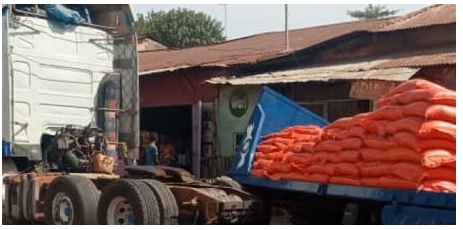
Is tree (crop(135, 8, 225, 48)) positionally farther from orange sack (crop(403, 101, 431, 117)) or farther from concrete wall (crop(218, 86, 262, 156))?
orange sack (crop(403, 101, 431, 117))

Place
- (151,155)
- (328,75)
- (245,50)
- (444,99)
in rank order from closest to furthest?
(444,99)
(328,75)
(151,155)
(245,50)

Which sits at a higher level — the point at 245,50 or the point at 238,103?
the point at 245,50

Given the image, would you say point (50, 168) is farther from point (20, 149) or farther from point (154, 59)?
point (154, 59)

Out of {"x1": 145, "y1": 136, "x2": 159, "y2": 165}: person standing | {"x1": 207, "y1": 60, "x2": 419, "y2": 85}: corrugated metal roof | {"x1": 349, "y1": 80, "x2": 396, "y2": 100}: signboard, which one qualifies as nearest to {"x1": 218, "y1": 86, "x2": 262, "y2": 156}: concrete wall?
{"x1": 207, "y1": 60, "x2": 419, "y2": 85}: corrugated metal roof

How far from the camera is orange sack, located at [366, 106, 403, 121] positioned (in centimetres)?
518

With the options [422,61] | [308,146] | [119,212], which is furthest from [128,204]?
[422,61]

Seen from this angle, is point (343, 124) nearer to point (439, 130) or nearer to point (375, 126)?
point (375, 126)

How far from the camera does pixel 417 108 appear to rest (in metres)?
5.03

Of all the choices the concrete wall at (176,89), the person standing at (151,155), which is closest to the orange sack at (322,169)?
the person standing at (151,155)

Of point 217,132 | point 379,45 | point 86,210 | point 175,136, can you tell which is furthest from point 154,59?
point 86,210

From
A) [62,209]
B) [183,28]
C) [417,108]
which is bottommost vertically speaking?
[62,209]

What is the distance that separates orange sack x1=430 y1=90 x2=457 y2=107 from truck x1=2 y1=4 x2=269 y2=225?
2203 mm

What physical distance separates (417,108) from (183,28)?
31.9m

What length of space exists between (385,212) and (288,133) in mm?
1752
